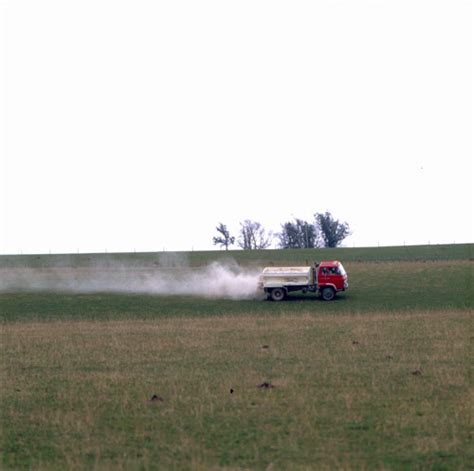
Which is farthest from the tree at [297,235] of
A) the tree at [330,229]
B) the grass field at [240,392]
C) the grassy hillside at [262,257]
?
the grass field at [240,392]

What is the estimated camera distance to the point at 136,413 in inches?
592

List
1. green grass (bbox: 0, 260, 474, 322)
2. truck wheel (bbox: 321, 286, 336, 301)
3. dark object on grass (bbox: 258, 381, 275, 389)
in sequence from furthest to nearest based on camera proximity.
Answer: truck wheel (bbox: 321, 286, 336, 301), green grass (bbox: 0, 260, 474, 322), dark object on grass (bbox: 258, 381, 275, 389)

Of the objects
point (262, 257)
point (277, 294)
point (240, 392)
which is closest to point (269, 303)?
point (277, 294)

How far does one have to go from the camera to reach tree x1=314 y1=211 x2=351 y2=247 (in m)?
129

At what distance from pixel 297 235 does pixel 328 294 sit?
82.6m

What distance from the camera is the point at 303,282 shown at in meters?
48.5

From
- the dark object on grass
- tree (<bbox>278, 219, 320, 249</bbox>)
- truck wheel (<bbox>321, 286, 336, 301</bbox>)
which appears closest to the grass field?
the dark object on grass

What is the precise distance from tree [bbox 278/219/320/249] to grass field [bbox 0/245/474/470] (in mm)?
90468

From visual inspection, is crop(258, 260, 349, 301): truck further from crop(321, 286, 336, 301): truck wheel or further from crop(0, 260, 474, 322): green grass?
crop(0, 260, 474, 322): green grass

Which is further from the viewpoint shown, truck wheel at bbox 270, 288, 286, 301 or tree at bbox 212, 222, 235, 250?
tree at bbox 212, 222, 235, 250

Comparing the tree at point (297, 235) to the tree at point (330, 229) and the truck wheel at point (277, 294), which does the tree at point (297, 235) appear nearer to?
the tree at point (330, 229)

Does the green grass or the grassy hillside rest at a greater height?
the grassy hillside

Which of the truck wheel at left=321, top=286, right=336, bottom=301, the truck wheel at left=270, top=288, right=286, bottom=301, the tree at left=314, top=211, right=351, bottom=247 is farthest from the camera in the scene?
the tree at left=314, top=211, right=351, bottom=247

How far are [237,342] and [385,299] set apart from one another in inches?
893
